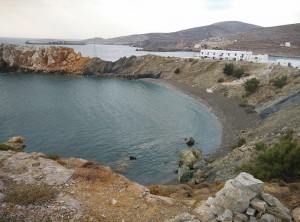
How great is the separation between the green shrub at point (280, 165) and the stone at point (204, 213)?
401 inches

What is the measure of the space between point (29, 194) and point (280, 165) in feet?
64.8

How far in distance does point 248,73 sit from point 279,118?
42220mm

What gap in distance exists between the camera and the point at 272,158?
25859 millimetres

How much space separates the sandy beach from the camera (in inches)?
1845

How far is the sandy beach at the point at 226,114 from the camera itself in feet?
154

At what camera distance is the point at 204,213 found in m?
16.1

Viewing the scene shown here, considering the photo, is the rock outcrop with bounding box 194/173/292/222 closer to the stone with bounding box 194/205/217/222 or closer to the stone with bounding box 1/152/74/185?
the stone with bounding box 194/205/217/222

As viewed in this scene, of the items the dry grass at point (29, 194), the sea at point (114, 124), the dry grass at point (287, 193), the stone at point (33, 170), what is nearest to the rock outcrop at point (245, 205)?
the dry grass at point (287, 193)

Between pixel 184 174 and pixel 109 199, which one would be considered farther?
pixel 184 174

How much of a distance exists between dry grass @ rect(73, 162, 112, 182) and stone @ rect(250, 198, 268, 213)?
1011 cm

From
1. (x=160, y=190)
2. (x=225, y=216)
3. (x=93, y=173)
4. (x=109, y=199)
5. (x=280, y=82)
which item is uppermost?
(x=280, y=82)

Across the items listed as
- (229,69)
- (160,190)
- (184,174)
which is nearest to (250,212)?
(160,190)

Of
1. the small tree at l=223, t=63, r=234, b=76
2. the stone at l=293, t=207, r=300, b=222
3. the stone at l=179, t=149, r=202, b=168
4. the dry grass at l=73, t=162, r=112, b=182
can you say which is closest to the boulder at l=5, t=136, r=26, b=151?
the dry grass at l=73, t=162, r=112, b=182

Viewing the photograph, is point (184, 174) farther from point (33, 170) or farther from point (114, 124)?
point (114, 124)
